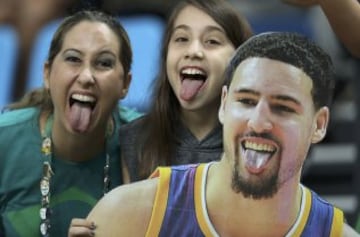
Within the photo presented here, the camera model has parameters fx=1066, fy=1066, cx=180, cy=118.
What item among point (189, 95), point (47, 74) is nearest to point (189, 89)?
point (189, 95)

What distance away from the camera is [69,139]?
87.1 inches

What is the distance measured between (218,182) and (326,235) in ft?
0.62

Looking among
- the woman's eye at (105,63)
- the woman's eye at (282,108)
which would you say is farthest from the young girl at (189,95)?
the woman's eye at (282,108)

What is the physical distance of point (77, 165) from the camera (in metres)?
2.23

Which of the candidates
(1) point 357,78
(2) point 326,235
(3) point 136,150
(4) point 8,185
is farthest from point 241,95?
(1) point 357,78

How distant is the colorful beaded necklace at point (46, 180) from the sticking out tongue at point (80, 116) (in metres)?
0.08

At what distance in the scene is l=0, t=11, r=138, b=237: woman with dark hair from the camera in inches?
85.2

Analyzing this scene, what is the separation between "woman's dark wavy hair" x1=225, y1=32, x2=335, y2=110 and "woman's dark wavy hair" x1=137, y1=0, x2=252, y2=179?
50 centimetres

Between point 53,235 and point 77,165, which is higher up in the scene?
point 77,165

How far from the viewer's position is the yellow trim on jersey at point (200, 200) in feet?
5.40

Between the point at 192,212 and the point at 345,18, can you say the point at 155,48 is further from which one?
the point at 192,212

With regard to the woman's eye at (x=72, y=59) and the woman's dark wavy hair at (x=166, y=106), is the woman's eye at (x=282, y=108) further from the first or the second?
the woman's eye at (x=72, y=59)

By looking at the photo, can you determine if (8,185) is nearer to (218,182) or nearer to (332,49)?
(218,182)

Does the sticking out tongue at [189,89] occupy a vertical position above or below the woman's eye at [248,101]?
above
